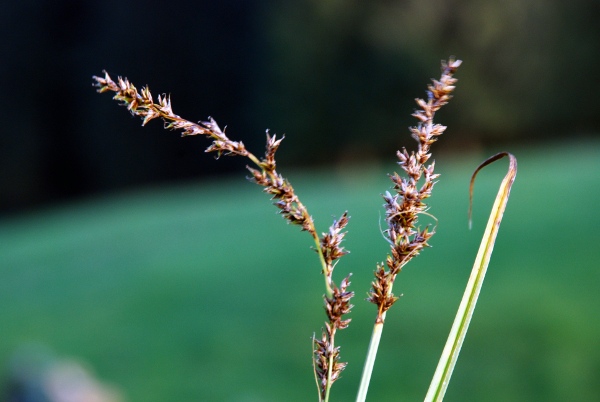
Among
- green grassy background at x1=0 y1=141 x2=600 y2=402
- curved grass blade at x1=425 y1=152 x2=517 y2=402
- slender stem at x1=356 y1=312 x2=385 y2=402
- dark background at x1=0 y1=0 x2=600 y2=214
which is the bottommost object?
slender stem at x1=356 y1=312 x2=385 y2=402

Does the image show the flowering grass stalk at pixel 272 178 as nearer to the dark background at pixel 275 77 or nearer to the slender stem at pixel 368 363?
the slender stem at pixel 368 363

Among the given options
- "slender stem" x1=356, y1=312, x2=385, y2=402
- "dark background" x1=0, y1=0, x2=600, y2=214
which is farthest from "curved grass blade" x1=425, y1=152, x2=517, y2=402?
"dark background" x1=0, y1=0, x2=600, y2=214

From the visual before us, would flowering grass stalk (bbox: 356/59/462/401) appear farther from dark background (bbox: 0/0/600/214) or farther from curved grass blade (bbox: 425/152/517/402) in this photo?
dark background (bbox: 0/0/600/214)

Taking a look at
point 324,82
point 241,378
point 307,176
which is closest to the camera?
point 241,378

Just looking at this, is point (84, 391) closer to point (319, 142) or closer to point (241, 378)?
point (241, 378)

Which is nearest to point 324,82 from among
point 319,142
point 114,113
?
point 319,142

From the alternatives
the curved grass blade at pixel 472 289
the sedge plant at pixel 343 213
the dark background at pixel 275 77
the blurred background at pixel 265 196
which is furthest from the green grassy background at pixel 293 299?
the sedge plant at pixel 343 213

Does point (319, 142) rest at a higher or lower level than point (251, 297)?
higher

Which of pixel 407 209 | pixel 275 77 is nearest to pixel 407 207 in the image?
pixel 407 209
